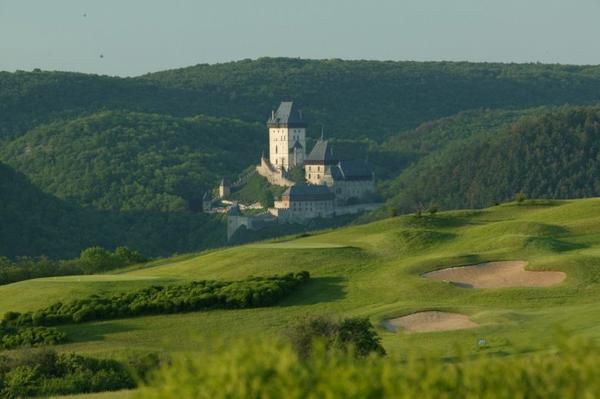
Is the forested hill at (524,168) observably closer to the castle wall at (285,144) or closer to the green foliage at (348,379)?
the castle wall at (285,144)

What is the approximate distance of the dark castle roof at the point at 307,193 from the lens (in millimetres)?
144500

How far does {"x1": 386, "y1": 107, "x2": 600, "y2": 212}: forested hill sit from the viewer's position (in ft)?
455

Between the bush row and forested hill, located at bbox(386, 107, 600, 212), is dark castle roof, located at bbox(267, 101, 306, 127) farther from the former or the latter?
the bush row

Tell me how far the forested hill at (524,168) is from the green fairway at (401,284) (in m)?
80.6

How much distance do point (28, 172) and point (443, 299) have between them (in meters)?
142

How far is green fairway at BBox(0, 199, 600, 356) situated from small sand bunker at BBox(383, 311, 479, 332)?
15.7 inches

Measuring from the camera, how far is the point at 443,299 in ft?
139

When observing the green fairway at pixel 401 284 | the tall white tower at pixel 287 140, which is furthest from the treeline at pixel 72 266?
the tall white tower at pixel 287 140

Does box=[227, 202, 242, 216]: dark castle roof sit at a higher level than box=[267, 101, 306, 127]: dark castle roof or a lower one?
lower

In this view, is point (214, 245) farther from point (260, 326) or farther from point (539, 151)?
point (260, 326)

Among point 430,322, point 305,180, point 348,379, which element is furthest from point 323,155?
point 348,379

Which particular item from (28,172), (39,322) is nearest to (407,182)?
(28,172)

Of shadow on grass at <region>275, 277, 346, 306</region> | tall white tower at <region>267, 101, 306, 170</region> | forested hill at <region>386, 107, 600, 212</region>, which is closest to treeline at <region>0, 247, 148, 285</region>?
shadow on grass at <region>275, 277, 346, 306</region>

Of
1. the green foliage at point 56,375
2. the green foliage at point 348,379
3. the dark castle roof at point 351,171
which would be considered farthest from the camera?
the dark castle roof at point 351,171
